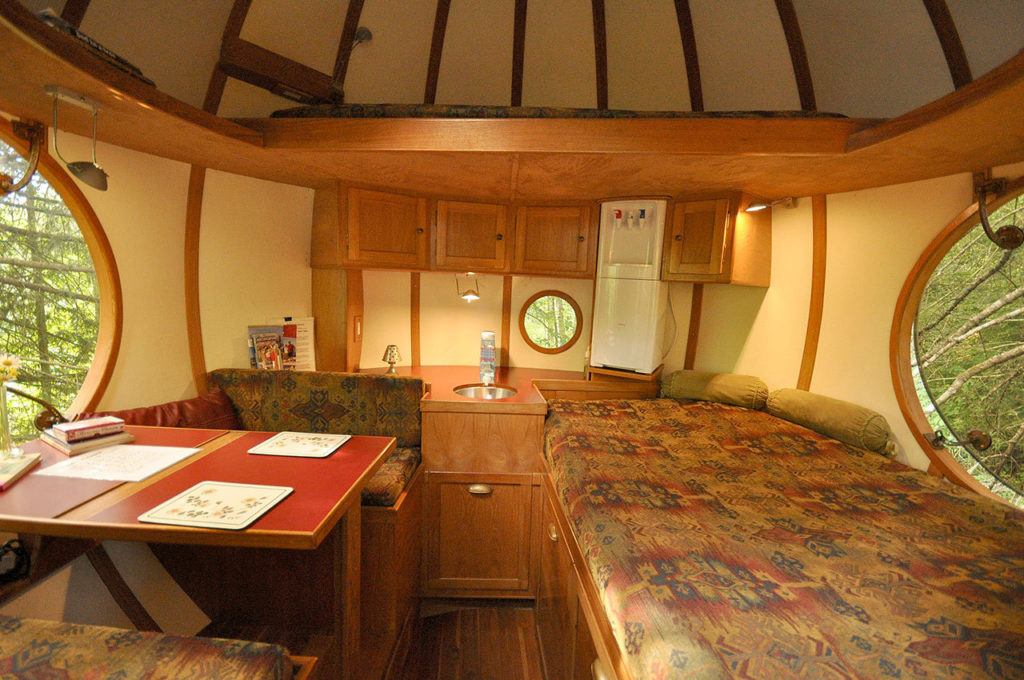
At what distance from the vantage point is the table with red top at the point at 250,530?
3.21 feet

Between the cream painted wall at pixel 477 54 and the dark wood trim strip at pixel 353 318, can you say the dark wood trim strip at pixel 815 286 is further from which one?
the dark wood trim strip at pixel 353 318

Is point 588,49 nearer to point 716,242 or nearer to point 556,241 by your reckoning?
point 556,241

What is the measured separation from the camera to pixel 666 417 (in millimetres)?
2328

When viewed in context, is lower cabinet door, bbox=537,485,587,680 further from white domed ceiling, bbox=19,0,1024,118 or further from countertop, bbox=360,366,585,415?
white domed ceiling, bbox=19,0,1024,118

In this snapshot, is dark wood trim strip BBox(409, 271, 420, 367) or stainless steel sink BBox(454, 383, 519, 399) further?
dark wood trim strip BBox(409, 271, 420, 367)

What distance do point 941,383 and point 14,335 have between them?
21.1ft

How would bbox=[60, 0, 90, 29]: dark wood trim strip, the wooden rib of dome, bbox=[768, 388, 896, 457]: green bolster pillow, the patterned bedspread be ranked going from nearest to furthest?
the patterned bedspread → the wooden rib of dome → bbox=[60, 0, 90, 29]: dark wood trim strip → bbox=[768, 388, 896, 457]: green bolster pillow

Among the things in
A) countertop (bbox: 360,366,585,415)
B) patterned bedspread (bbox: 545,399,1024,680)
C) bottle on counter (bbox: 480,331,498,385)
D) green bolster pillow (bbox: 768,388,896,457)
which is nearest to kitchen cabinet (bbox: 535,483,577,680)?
patterned bedspread (bbox: 545,399,1024,680)

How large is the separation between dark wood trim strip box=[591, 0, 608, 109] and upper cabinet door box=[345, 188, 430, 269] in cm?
134

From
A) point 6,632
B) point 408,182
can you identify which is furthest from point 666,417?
point 6,632

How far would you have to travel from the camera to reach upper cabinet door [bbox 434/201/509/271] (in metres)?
2.65

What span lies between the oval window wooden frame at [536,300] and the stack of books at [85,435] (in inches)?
91.0

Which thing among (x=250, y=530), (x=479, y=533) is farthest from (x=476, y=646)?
(x=250, y=530)

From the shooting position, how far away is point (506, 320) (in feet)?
10.4
